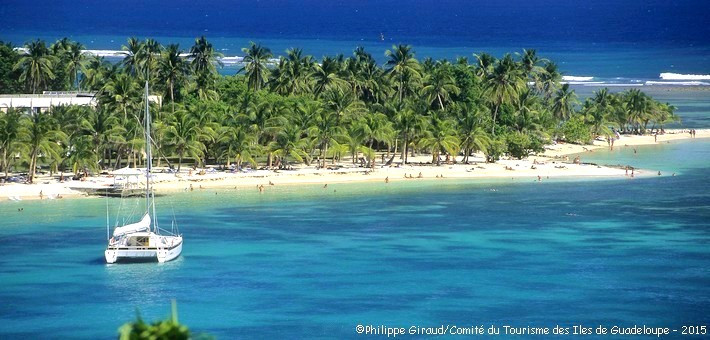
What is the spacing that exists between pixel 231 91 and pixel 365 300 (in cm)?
5351

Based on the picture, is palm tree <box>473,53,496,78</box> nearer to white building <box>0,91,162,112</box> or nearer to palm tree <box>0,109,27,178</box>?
white building <box>0,91,162,112</box>

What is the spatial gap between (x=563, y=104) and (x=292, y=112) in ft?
119

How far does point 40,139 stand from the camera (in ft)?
278

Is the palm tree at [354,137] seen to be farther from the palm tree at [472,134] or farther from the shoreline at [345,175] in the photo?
the palm tree at [472,134]

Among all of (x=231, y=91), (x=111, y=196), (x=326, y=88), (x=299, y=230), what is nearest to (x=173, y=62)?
(x=231, y=91)

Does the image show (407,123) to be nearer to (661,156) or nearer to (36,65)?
(661,156)

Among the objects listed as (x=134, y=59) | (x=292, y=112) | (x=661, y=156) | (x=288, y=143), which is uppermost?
(x=134, y=59)

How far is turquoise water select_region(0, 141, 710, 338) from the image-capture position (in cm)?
5512

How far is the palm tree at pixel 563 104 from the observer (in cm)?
12262

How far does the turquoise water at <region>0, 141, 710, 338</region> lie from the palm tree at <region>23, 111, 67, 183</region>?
4930mm

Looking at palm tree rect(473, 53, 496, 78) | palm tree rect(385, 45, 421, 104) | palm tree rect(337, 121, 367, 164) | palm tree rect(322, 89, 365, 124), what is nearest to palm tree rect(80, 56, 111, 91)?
palm tree rect(322, 89, 365, 124)

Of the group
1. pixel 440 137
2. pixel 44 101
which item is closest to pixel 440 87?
pixel 440 137

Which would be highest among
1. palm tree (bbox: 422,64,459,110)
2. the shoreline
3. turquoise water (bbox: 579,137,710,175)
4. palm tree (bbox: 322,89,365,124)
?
palm tree (bbox: 422,64,459,110)

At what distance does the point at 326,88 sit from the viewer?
109 m
